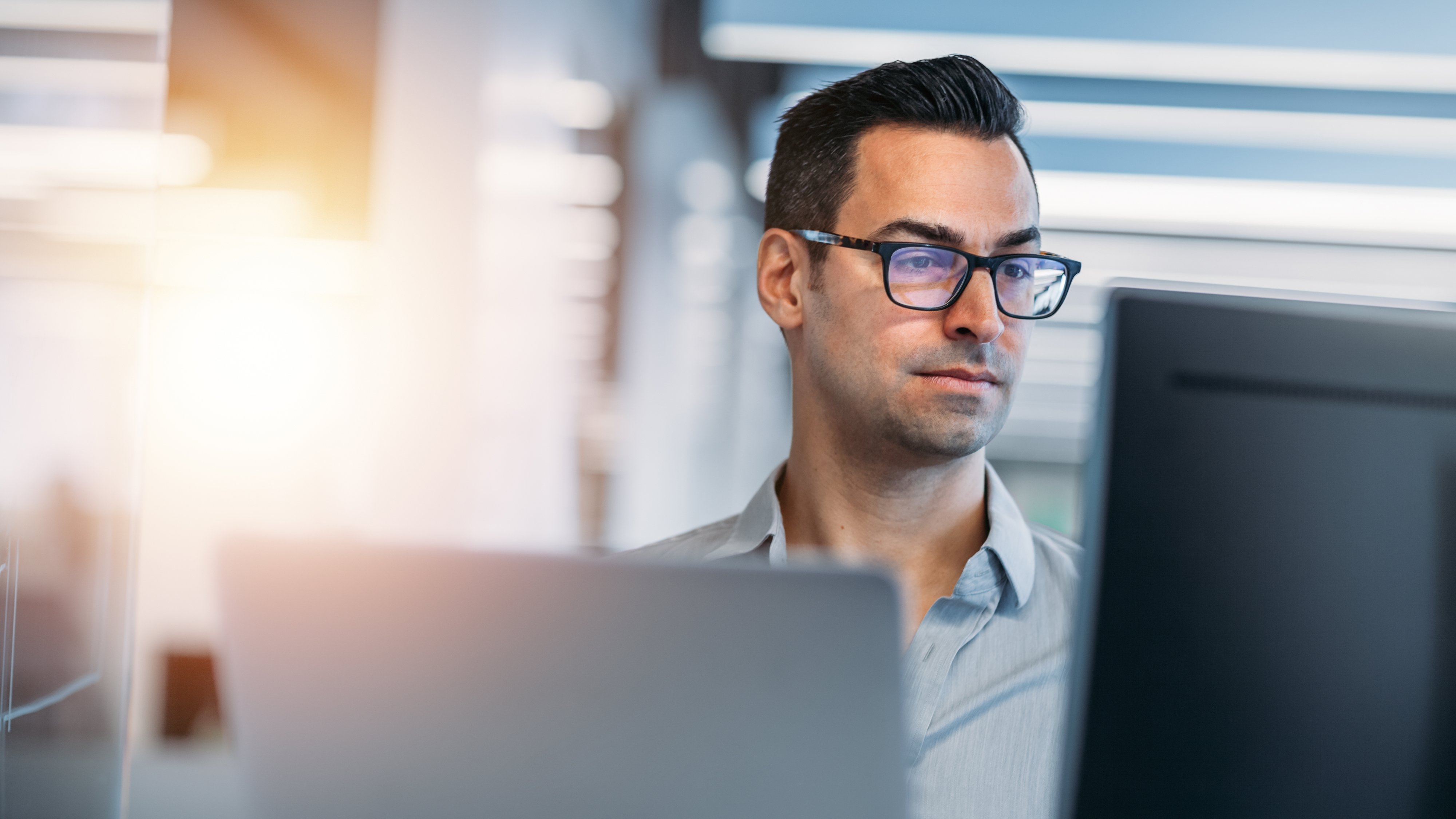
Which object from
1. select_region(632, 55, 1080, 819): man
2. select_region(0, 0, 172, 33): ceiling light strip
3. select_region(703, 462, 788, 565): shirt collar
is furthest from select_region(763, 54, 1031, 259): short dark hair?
select_region(0, 0, 172, 33): ceiling light strip

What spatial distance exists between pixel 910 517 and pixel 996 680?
0.27 meters

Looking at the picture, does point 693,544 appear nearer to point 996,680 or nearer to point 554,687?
point 996,680

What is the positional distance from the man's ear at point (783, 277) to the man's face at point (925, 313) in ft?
0.23

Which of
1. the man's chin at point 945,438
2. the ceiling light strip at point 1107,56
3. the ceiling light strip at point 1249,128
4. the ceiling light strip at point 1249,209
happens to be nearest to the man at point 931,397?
the man's chin at point 945,438

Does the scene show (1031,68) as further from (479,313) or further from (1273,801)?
(1273,801)

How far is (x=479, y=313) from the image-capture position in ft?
9.07

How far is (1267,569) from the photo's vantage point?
57 centimetres

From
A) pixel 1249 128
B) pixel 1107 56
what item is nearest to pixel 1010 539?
pixel 1107 56

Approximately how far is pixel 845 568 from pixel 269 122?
3.25 m

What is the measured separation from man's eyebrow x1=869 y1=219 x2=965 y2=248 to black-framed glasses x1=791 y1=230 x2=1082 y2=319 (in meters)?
0.02

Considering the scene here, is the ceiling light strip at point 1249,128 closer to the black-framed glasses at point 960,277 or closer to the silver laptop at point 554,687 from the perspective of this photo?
the black-framed glasses at point 960,277

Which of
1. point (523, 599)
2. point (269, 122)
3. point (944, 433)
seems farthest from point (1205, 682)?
point (269, 122)

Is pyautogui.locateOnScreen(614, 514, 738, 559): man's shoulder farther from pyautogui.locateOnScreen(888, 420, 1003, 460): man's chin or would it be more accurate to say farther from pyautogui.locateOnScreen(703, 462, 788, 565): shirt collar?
pyautogui.locateOnScreen(888, 420, 1003, 460): man's chin

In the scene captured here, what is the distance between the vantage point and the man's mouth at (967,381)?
129 centimetres
